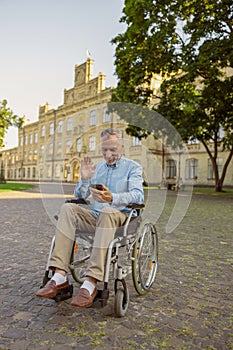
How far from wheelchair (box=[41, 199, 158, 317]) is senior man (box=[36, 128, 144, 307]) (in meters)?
0.06

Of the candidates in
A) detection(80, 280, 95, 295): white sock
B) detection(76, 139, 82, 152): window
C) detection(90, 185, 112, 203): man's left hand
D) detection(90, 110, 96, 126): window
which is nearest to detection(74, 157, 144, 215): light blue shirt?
detection(90, 185, 112, 203): man's left hand

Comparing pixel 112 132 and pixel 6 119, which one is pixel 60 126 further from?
pixel 6 119

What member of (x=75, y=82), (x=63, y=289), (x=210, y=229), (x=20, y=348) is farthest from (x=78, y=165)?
(x=210, y=229)

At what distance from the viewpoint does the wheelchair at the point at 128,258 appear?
2703mm

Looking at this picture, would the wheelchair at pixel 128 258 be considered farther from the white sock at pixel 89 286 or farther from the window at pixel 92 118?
the window at pixel 92 118

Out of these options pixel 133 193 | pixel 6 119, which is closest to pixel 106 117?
pixel 133 193

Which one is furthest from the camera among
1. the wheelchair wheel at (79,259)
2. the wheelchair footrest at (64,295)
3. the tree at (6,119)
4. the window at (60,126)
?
the tree at (6,119)

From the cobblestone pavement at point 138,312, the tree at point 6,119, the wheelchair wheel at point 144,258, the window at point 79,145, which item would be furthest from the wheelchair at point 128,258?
the tree at point 6,119

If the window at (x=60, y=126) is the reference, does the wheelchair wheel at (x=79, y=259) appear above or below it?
below

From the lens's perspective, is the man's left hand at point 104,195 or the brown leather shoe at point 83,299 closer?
the brown leather shoe at point 83,299

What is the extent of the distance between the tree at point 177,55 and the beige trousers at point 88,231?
1039 centimetres

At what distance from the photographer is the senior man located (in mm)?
2707

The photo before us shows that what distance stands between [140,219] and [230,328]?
1189mm

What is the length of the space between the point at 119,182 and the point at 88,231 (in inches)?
20.5
